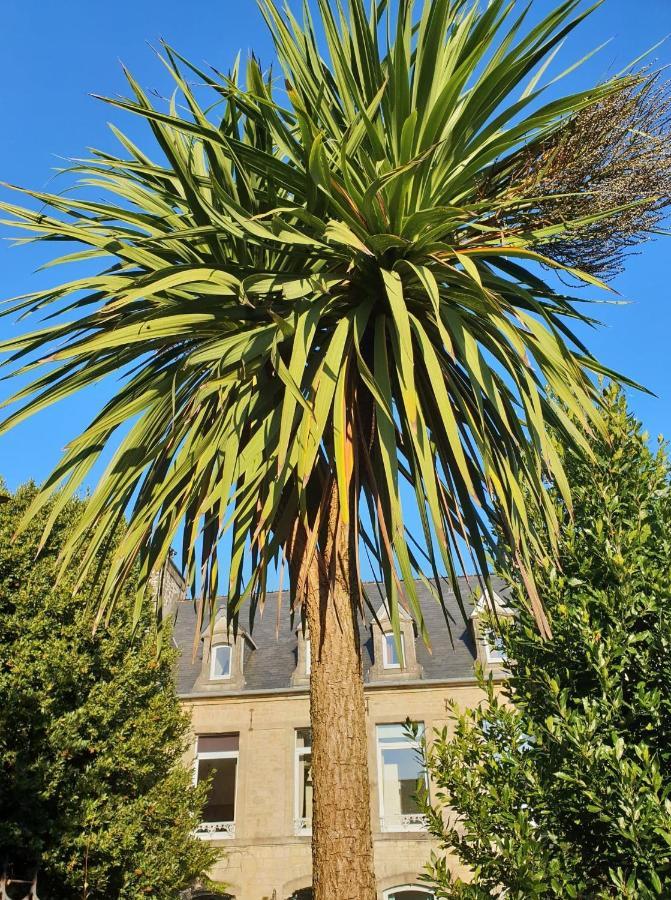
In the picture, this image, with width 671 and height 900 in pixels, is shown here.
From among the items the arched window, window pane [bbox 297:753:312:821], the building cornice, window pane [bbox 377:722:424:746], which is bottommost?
the arched window

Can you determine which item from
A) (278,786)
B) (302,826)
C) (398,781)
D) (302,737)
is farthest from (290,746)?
(398,781)

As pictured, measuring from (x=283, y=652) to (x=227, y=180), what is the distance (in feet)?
43.7

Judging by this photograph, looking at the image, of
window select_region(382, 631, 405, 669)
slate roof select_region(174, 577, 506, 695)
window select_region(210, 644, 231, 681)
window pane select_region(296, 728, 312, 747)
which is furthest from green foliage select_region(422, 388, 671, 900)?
window select_region(210, 644, 231, 681)

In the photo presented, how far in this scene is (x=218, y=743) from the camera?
583 inches

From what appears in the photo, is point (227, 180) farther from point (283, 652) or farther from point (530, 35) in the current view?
point (283, 652)

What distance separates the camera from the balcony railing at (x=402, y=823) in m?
13.1

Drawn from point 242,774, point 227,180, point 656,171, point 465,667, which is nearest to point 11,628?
point 227,180

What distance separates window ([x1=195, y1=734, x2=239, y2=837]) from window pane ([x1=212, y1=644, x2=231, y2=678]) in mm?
1176

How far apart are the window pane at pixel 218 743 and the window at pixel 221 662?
1117 millimetres

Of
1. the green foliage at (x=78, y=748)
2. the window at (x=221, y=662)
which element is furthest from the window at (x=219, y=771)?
the green foliage at (x=78, y=748)

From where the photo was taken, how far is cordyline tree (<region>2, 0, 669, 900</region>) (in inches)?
114

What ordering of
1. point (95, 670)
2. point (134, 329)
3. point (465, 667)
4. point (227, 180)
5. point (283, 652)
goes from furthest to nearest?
point (283, 652)
point (465, 667)
point (95, 670)
point (227, 180)
point (134, 329)

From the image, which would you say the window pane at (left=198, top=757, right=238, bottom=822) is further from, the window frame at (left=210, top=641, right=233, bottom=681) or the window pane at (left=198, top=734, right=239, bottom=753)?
the window frame at (left=210, top=641, right=233, bottom=681)

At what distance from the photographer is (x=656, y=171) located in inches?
141
